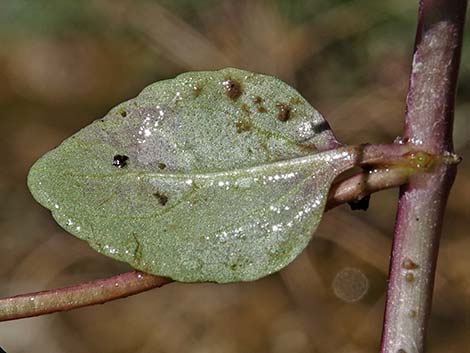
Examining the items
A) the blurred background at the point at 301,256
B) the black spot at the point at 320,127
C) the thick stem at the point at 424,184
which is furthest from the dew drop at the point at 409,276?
the blurred background at the point at 301,256

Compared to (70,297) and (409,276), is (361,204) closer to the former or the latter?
(409,276)

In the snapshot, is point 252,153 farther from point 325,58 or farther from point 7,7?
point 7,7

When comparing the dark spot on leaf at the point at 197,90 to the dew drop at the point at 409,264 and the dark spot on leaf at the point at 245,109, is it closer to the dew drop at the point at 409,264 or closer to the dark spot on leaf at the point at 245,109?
the dark spot on leaf at the point at 245,109

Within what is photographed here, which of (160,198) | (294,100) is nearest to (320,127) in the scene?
A: (294,100)

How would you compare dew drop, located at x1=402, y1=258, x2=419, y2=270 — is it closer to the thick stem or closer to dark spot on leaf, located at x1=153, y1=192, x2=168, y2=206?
the thick stem

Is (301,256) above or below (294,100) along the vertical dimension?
above

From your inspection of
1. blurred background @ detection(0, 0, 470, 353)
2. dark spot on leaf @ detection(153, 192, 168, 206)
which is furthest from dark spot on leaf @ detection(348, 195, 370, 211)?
blurred background @ detection(0, 0, 470, 353)

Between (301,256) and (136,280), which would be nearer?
(136,280)
